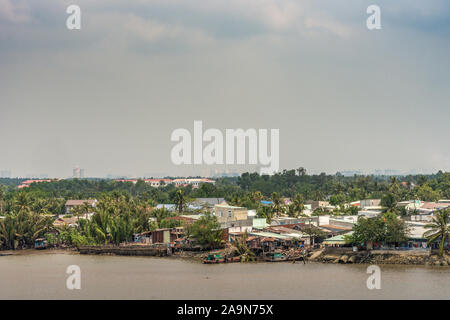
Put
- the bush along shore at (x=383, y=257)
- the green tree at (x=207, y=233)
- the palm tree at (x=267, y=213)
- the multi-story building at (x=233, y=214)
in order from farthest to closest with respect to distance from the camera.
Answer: the palm tree at (x=267, y=213), the multi-story building at (x=233, y=214), the green tree at (x=207, y=233), the bush along shore at (x=383, y=257)

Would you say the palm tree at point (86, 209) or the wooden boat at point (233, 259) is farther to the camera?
the palm tree at point (86, 209)

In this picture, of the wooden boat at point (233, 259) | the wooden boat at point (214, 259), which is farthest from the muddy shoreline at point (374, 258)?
the wooden boat at point (233, 259)

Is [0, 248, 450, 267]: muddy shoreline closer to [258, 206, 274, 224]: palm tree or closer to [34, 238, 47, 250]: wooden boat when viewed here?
[258, 206, 274, 224]: palm tree

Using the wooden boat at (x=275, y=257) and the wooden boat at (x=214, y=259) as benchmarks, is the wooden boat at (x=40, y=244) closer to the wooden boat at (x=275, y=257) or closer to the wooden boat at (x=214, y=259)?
the wooden boat at (x=214, y=259)

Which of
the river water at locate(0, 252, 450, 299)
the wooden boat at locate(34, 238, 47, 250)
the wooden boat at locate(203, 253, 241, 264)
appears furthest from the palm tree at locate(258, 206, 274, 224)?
the wooden boat at locate(34, 238, 47, 250)

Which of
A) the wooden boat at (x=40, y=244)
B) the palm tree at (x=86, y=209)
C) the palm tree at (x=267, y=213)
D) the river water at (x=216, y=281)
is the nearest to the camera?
Answer: the river water at (x=216, y=281)

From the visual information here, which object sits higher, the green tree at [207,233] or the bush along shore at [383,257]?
the green tree at [207,233]
